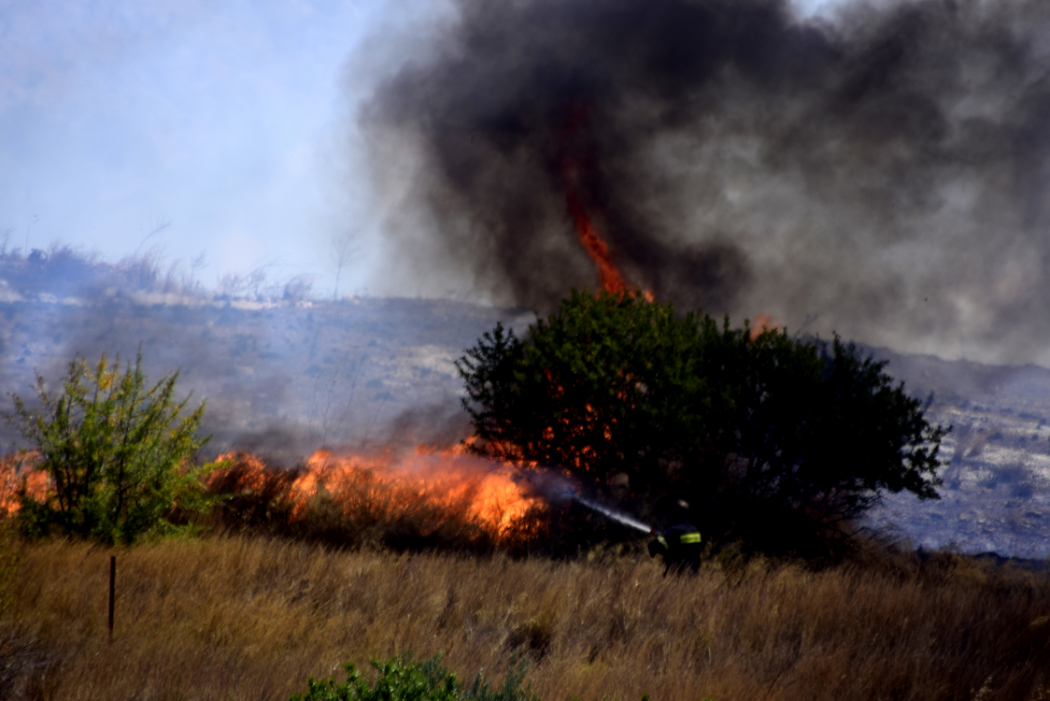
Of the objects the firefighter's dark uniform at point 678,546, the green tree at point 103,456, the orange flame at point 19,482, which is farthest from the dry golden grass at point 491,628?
the orange flame at point 19,482

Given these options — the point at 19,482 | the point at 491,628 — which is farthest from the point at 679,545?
the point at 19,482

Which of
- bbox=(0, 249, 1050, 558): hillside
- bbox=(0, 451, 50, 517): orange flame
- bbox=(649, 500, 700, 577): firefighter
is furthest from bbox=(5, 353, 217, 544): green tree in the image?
bbox=(0, 249, 1050, 558): hillside

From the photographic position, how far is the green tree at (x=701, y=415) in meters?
18.0

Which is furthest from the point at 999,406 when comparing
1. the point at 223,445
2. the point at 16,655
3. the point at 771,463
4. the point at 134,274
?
the point at 134,274

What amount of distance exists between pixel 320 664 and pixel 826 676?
16.7 ft

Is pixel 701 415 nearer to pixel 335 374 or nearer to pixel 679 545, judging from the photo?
pixel 679 545

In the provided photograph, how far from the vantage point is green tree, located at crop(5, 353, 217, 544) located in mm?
11531

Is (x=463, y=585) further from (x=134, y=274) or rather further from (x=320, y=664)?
(x=134, y=274)

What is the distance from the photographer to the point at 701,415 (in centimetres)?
1819

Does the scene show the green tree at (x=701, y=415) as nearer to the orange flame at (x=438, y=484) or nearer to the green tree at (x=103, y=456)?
the orange flame at (x=438, y=484)

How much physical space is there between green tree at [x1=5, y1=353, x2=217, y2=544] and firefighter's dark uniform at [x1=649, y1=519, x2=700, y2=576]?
8218 millimetres

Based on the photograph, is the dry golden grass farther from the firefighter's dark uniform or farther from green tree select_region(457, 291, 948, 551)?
green tree select_region(457, 291, 948, 551)

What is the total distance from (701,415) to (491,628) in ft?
36.5

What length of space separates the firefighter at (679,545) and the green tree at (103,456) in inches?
323
